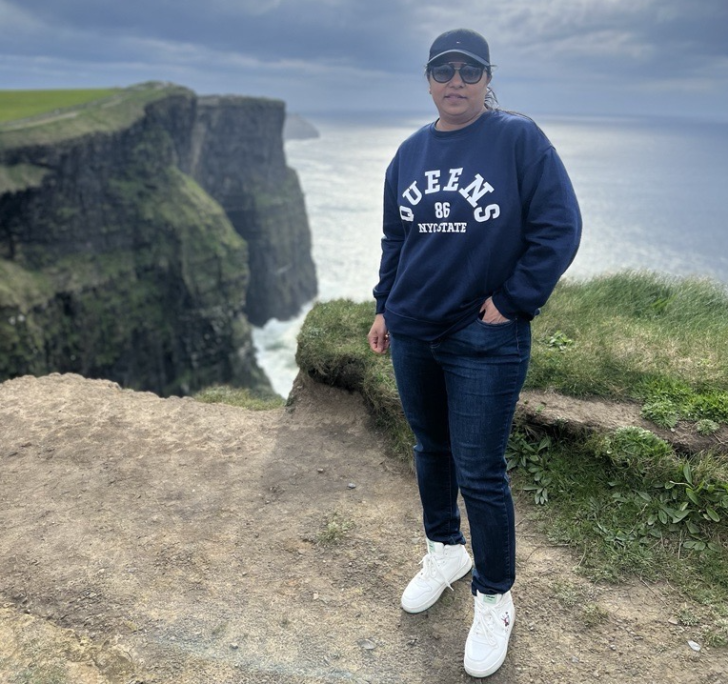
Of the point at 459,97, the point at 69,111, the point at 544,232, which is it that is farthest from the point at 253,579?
the point at 69,111

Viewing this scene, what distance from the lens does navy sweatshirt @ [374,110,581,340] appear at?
3.47 meters

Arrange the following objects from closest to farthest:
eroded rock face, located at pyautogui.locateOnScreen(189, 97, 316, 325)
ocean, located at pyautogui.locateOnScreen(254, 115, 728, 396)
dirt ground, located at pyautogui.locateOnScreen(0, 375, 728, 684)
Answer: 1. dirt ground, located at pyautogui.locateOnScreen(0, 375, 728, 684)
2. eroded rock face, located at pyautogui.locateOnScreen(189, 97, 316, 325)
3. ocean, located at pyautogui.locateOnScreen(254, 115, 728, 396)

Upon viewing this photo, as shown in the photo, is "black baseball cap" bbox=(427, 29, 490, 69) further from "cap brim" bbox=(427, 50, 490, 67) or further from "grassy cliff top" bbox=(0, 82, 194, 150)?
"grassy cliff top" bbox=(0, 82, 194, 150)

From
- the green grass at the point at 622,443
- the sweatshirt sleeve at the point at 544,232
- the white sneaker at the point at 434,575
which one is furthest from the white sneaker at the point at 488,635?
the sweatshirt sleeve at the point at 544,232

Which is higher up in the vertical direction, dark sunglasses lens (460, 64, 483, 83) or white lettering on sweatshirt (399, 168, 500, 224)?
dark sunglasses lens (460, 64, 483, 83)

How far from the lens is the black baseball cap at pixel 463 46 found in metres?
3.61

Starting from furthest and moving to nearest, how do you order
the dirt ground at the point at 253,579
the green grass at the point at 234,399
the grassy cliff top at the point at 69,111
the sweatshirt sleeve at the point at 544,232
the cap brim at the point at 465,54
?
1. the grassy cliff top at the point at 69,111
2. the green grass at the point at 234,399
3. the dirt ground at the point at 253,579
4. the cap brim at the point at 465,54
5. the sweatshirt sleeve at the point at 544,232

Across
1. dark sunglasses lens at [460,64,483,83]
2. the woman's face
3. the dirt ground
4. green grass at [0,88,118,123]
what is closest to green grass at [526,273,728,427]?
the dirt ground

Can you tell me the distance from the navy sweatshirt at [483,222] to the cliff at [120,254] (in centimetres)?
3551

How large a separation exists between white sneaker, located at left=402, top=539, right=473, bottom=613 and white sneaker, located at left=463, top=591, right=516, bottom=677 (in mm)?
472

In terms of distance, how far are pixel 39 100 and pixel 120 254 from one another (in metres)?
19.8

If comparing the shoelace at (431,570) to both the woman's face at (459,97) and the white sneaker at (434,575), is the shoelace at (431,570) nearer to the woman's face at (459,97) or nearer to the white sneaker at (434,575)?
the white sneaker at (434,575)

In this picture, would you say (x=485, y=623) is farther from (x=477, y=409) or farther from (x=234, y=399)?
(x=234, y=399)

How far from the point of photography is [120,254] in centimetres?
4731
